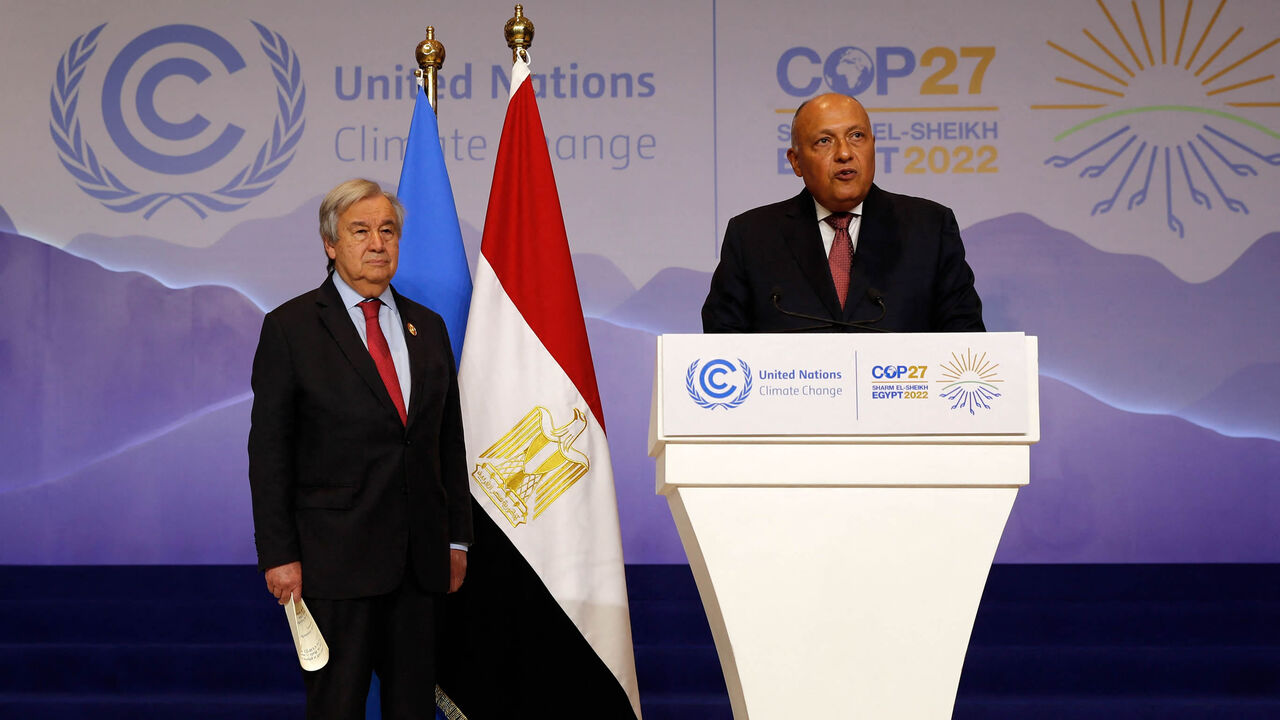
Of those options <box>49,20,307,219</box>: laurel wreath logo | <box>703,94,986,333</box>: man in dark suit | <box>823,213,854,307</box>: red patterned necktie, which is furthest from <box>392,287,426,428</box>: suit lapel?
<box>49,20,307,219</box>: laurel wreath logo

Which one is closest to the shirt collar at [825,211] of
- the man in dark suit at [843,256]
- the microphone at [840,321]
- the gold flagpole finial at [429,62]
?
the man in dark suit at [843,256]

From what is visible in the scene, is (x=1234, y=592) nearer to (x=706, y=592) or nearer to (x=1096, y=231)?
(x=1096, y=231)

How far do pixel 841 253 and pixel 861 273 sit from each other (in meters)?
0.08

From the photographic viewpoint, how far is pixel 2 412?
4.49 metres

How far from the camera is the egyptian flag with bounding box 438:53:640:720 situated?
256 centimetres

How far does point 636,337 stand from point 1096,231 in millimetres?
1922

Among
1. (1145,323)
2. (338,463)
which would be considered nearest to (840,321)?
(338,463)

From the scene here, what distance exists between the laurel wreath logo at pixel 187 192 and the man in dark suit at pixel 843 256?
3.08 metres

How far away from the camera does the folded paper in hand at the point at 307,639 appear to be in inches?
78.2

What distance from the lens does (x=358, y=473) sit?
2092 mm

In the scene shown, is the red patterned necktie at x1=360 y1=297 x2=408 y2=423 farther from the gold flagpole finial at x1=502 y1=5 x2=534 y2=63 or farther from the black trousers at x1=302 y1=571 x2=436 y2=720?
the gold flagpole finial at x1=502 y1=5 x2=534 y2=63

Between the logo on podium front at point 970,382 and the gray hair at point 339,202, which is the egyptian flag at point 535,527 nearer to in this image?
the gray hair at point 339,202

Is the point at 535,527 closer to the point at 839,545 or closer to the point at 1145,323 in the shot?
the point at 839,545

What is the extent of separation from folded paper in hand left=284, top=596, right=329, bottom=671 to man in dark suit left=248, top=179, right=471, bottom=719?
3cm
